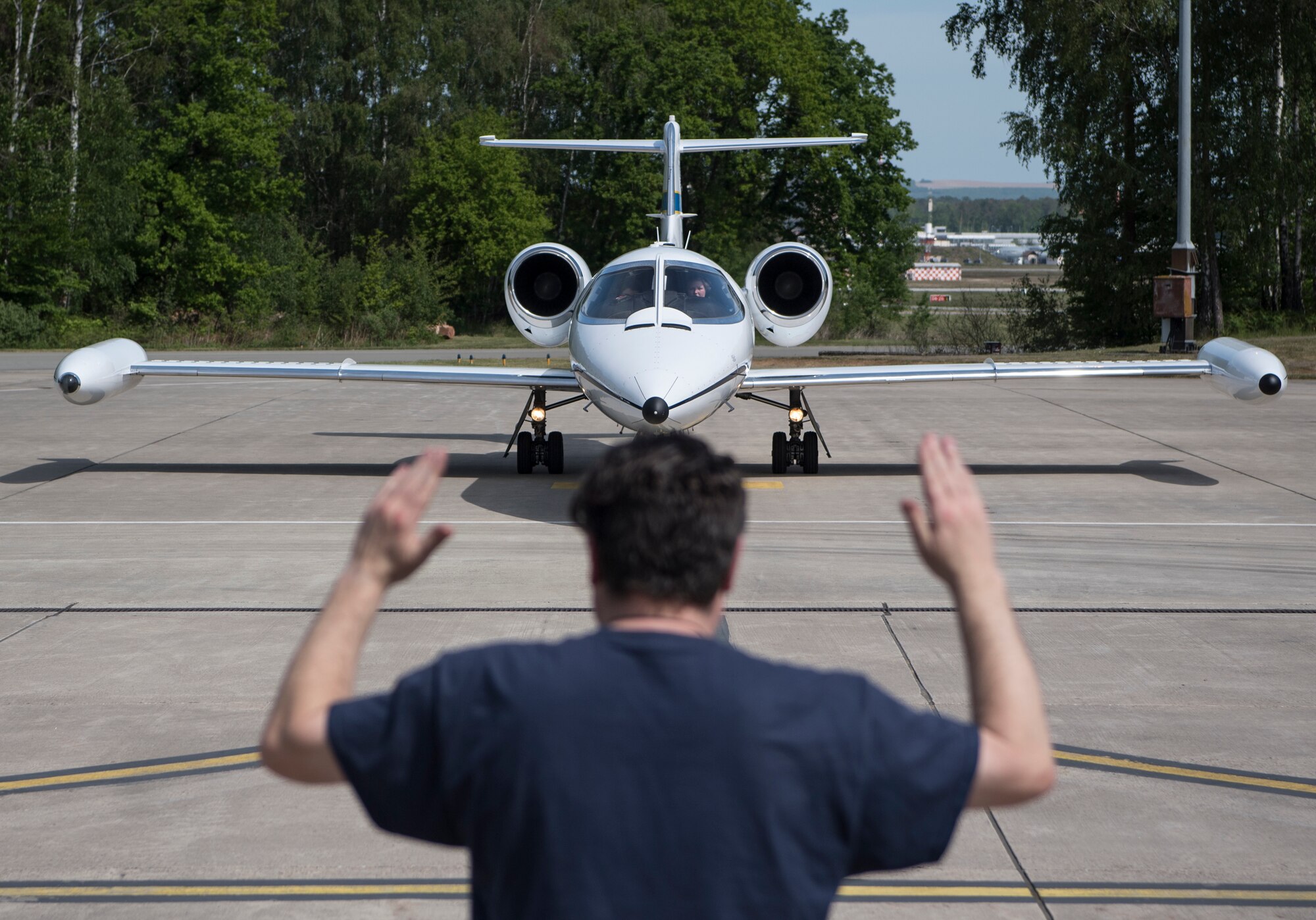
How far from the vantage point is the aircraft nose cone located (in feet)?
37.3

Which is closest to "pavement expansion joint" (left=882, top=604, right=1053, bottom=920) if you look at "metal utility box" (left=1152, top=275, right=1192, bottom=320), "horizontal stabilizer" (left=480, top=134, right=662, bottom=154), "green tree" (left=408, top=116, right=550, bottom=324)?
"horizontal stabilizer" (left=480, top=134, right=662, bottom=154)

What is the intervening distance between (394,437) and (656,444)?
1642cm

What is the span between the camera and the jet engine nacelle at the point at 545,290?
1582cm

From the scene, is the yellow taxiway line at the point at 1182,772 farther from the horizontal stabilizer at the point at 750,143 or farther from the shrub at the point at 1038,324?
the shrub at the point at 1038,324

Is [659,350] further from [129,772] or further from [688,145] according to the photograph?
[129,772]

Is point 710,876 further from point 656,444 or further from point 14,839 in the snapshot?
point 14,839

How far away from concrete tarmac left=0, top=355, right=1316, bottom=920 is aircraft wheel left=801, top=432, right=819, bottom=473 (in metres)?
0.48

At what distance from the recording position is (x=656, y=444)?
2070 mm

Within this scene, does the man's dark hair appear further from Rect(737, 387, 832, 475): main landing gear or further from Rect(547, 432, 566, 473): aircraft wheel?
Rect(547, 432, 566, 473): aircraft wheel

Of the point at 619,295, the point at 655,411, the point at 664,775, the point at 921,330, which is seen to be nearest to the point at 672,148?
the point at 619,295

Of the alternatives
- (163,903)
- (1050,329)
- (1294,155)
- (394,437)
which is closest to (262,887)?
(163,903)

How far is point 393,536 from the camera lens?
196 centimetres

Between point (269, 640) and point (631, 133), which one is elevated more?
point (631, 133)

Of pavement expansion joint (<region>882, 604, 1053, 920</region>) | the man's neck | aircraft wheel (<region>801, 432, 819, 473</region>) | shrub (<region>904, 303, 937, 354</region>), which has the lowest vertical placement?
pavement expansion joint (<region>882, 604, 1053, 920</region>)
